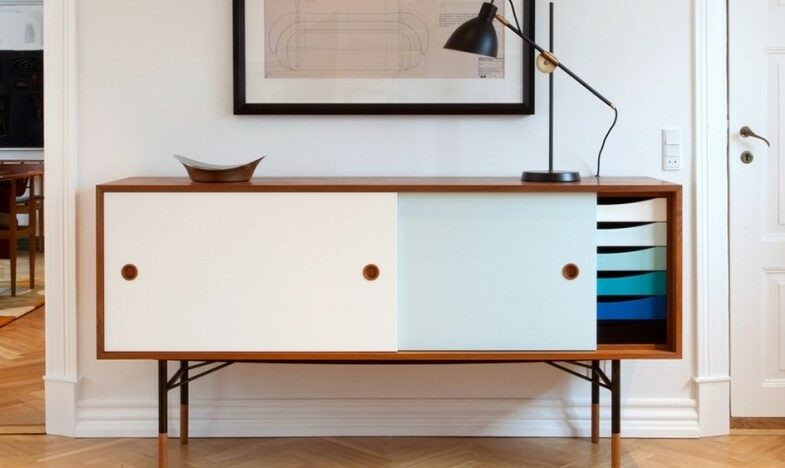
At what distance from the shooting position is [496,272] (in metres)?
2.80

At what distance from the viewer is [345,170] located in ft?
10.8

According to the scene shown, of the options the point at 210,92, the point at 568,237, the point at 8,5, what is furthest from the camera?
the point at 8,5

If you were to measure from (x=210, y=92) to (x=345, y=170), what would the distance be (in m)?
0.53

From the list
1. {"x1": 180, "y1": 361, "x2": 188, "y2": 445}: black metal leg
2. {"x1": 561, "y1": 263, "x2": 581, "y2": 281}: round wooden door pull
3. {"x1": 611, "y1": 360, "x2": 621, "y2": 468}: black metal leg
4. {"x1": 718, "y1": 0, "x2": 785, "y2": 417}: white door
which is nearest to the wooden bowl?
{"x1": 180, "y1": 361, "x2": 188, "y2": 445}: black metal leg

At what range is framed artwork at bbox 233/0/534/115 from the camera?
3236 mm

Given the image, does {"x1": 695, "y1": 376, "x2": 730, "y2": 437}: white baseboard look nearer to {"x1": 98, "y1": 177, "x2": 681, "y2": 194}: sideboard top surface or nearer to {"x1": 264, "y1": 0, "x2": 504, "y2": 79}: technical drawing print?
{"x1": 98, "y1": 177, "x2": 681, "y2": 194}: sideboard top surface

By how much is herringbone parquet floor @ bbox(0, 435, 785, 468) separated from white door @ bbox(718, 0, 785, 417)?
230 millimetres

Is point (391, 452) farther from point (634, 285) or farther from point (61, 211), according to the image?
point (61, 211)

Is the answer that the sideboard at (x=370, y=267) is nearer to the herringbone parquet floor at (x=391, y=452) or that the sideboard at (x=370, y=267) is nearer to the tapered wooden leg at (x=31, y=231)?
the herringbone parquet floor at (x=391, y=452)

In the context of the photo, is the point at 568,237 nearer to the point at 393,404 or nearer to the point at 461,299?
the point at 461,299

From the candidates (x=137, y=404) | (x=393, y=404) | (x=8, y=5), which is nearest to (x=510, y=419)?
(x=393, y=404)

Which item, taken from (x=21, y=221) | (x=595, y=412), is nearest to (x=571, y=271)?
(x=595, y=412)

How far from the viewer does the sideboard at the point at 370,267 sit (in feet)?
9.09

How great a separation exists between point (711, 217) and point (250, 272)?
1607 millimetres
